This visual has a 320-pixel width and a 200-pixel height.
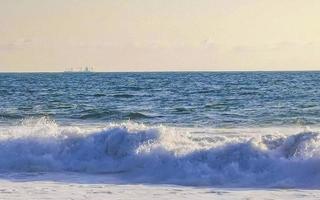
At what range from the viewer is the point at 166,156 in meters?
14.8

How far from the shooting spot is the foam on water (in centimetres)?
1357

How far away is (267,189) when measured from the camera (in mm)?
12570

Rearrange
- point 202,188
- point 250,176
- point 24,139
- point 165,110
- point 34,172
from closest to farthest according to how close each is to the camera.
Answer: point 202,188, point 250,176, point 34,172, point 24,139, point 165,110

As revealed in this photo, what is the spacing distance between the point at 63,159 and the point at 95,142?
3.73 ft

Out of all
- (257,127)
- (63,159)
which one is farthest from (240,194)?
(257,127)

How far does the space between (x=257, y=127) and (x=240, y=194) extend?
9813mm

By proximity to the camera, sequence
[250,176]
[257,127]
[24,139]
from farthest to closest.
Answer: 1. [257,127]
2. [24,139]
3. [250,176]

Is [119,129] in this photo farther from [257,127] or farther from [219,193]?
[257,127]

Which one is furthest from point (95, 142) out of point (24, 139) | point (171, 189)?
point (171, 189)

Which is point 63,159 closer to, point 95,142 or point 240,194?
point 95,142

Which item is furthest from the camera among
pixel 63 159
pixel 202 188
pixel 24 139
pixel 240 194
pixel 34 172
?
pixel 24 139

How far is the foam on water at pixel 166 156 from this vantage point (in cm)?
1357

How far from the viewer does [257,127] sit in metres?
21.5

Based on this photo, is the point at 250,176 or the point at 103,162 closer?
the point at 250,176
